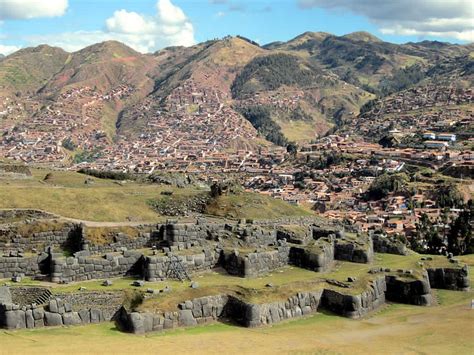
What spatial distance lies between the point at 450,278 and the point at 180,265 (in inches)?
613

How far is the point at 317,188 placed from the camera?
135 m

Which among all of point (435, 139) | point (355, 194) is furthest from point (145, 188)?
point (435, 139)

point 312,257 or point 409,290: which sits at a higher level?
point 312,257

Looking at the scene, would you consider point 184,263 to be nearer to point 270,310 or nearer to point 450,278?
point 270,310

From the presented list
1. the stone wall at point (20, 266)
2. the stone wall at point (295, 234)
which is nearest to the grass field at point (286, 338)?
the stone wall at point (20, 266)

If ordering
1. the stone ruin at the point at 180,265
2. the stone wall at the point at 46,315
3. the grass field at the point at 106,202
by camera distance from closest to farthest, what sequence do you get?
the stone wall at the point at 46,315
the stone ruin at the point at 180,265
the grass field at the point at 106,202

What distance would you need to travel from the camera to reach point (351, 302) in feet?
97.5

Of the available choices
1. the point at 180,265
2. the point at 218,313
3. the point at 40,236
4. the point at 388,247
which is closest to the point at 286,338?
the point at 218,313

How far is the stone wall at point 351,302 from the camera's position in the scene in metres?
29.7

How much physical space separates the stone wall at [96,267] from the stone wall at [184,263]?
1.04 m

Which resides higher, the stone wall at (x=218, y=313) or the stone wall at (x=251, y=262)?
the stone wall at (x=251, y=262)

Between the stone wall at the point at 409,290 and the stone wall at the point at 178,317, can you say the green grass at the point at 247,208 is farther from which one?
the stone wall at the point at 178,317

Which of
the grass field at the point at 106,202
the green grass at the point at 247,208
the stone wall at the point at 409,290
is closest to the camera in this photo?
the stone wall at the point at 409,290

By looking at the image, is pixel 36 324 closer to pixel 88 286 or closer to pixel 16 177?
pixel 88 286
